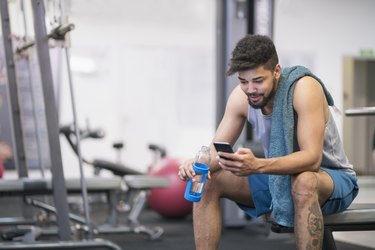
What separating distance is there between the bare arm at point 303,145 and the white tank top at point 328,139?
91 mm

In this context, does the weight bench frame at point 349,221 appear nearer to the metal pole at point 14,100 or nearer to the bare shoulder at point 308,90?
the bare shoulder at point 308,90

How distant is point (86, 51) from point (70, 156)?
1.08 metres

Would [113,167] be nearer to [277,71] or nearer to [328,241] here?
[328,241]

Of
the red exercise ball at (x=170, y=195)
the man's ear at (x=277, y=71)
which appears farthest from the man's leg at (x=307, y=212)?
the red exercise ball at (x=170, y=195)

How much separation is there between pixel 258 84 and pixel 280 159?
0.26 meters

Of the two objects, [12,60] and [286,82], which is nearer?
[286,82]

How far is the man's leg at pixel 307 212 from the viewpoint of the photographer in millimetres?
1824

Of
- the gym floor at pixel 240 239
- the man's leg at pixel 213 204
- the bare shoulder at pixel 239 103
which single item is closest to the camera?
the man's leg at pixel 213 204

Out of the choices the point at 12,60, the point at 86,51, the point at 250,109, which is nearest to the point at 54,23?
the point at 12,60

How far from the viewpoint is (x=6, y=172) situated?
19.3 feet

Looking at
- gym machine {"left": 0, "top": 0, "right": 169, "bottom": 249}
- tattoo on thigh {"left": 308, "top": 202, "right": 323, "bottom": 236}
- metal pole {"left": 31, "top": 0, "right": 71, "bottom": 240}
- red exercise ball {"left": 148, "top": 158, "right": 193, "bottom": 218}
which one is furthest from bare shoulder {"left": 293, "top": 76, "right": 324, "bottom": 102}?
red exercise ball {"left": 148, "top": 158, "right": 193, "bottom": 218}

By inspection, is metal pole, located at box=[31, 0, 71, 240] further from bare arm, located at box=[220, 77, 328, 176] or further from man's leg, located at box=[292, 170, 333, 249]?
man's leg, located at box=[292, 170, 333, 249]

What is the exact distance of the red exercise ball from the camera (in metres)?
4.53

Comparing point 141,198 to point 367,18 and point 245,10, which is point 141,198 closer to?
point 245,10
